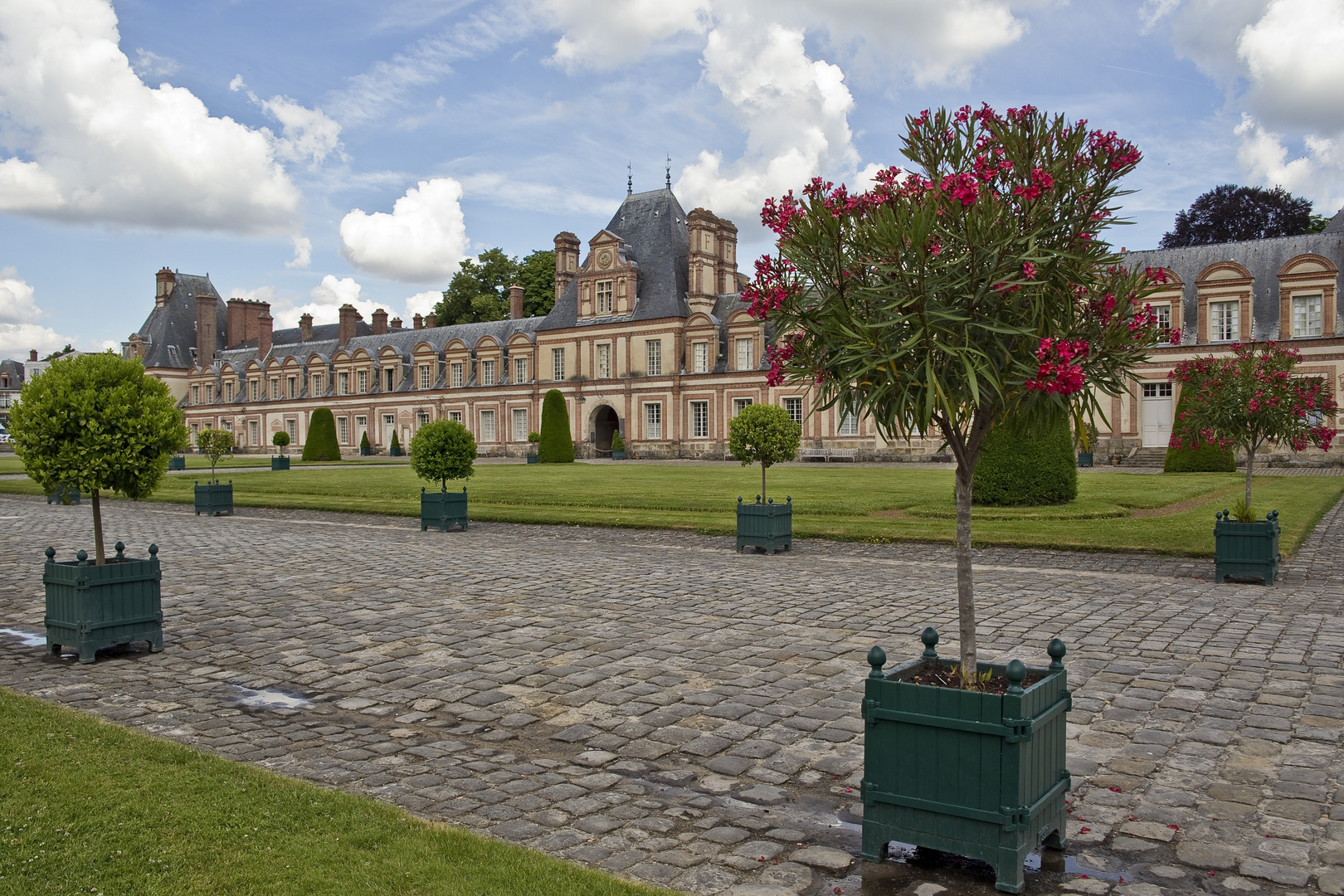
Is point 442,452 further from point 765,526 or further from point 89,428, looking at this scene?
point 89,428

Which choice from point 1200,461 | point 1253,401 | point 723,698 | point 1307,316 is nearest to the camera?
Result: point 723,698

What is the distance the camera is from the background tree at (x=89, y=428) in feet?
25.3

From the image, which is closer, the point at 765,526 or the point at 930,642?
the point at 930,642

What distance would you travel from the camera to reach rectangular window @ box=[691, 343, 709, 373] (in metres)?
45.2

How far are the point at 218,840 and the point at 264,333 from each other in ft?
236

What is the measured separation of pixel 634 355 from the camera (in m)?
47.3

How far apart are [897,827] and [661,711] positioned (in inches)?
87.7

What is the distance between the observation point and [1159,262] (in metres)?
35.6

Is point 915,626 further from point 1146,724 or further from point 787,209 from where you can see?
point 787,209

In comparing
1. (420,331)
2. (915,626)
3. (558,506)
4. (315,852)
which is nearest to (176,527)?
(558,506)

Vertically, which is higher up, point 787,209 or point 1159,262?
point 1159,262

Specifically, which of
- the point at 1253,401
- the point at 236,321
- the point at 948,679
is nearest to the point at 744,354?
the point at 1253,401

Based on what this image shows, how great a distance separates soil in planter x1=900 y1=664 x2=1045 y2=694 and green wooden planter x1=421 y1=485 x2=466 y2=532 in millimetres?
13262

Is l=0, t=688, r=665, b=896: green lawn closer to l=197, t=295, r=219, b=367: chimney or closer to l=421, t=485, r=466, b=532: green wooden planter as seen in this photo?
l=421, t=485, r=466, b=532: green wooden planter
